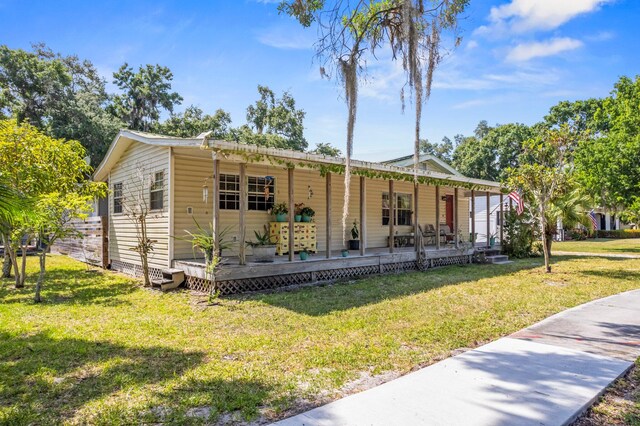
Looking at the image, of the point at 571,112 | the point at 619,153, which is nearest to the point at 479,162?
the point at 571,112

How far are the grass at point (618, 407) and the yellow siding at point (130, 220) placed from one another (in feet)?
25.8

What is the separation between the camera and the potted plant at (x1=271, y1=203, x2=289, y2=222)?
9.91m

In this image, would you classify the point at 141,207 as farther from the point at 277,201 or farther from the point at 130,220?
the point at 277,201

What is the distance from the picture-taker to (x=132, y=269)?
33.2ft

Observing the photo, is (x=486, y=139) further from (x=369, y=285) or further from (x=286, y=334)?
(x=286, y=334)

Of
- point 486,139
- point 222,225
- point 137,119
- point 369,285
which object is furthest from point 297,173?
point 486,139

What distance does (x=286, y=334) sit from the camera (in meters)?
4.95

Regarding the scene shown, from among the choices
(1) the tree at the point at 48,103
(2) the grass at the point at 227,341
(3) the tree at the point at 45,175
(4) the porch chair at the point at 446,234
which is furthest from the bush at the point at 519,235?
(1) the tree at the point at 48,103

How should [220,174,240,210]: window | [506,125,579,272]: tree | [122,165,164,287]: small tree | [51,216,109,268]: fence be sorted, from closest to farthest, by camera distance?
1. [122,165,164,287]: small tree
2. [220,174,240,210]: window
3. [506,125,579,272]: tree
4. [51,216,109,268]: fence

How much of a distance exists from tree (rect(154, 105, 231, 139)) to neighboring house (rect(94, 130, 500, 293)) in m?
15.3

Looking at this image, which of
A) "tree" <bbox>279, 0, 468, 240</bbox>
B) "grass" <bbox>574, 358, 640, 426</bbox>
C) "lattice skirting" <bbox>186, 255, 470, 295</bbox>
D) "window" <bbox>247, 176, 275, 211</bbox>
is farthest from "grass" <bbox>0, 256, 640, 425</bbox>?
"window" <bbox>247, 176, 275, 211</bbox>

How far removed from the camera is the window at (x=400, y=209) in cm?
1355

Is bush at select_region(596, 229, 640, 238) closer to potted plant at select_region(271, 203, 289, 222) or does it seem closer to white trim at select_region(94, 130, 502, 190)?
white trim at select_region(94, 130, 502, 190)

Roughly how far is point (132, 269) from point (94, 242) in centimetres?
308
